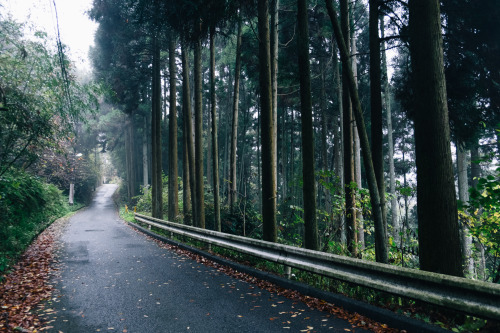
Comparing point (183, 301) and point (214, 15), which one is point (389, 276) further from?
point (214, 15)

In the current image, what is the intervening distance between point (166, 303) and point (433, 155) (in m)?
4.63

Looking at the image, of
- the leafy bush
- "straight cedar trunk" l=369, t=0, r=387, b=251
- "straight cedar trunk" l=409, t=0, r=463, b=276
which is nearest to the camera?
"straight cedar trunk" l=409, t=0, r=463, b=276

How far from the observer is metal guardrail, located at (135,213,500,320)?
312cm

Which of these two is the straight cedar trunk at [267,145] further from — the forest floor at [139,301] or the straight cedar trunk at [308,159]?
the forest floor at [139,301]

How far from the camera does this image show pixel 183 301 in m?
5.32

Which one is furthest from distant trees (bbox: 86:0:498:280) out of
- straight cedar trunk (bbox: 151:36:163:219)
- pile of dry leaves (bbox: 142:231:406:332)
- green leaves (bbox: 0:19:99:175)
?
green leaves (bbox: 0:19:99:175)

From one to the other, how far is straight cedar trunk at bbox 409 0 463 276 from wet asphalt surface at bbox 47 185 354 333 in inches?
61.2

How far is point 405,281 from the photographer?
3.90m

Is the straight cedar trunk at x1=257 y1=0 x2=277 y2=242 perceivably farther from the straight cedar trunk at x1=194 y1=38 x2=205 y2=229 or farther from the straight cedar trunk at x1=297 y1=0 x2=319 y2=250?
the straight cedar trunk at x1=194 y1=38 x2=205 y2=229

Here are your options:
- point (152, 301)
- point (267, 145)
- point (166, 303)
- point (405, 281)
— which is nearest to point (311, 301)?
point (405, 281)

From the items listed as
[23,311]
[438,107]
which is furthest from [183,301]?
[438,107]

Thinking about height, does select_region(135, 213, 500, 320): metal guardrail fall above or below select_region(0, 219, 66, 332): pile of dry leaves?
above

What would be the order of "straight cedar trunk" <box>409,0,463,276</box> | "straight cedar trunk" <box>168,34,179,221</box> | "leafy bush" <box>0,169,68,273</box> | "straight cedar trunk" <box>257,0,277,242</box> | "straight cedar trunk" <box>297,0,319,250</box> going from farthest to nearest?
1. "straight cedar trunk" <box>168,34,179,221</box>
2. "leafy bush" <box>0,169,68,273</box>
3. "straight cedar trunk" <box>257,0,277,242</box>
4. "straight cedar trunk" <box>297,0,319,250</box>
5. "straight cedar trunk" <box>409,0,463,276</box>

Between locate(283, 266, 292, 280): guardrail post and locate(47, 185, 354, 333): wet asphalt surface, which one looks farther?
locate(283, 266, 292, 280): guardrail post
